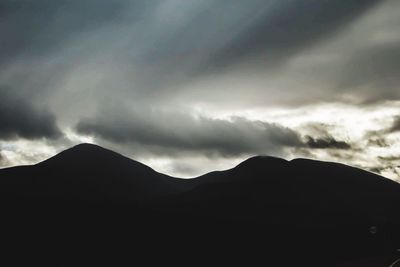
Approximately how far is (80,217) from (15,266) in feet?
91.8

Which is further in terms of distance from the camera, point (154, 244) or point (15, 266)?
point (154, 244)

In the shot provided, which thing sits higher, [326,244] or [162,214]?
[162,214]

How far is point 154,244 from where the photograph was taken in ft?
194

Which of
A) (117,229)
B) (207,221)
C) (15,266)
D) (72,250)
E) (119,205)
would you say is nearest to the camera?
(15,266)

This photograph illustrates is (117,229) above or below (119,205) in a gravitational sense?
below

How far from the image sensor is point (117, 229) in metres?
65.8

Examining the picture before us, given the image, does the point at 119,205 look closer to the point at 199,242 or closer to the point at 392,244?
the point at 199,242

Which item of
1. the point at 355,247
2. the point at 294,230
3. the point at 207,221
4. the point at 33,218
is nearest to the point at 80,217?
the point at 33,218

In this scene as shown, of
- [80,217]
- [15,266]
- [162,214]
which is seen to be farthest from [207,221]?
[15,266]

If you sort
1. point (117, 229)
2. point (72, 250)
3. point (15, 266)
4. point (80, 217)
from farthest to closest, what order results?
point (80, 217)
point (117, 229)
point (72, 250)
point (15, 266)

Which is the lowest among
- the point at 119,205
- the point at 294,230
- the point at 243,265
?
the point at 243,265

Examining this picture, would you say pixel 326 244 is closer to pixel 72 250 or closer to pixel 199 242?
pixel 199 242

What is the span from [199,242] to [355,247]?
61.6 feet

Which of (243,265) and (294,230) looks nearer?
(243,265)
